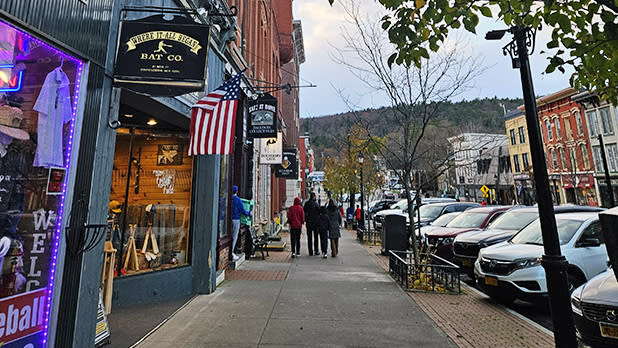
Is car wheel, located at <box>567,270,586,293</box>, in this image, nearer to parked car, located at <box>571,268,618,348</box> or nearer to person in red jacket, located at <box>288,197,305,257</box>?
parked car, located at <box>571,268,618,348</box>

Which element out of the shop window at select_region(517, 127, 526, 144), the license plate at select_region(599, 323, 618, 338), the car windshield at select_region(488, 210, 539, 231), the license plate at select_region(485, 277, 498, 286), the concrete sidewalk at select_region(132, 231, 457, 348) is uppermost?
the shop window at select_region(517, 127, 526, 144)

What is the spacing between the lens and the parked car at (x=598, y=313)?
149 inches

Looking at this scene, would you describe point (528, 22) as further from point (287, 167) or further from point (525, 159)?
point (525, 159)

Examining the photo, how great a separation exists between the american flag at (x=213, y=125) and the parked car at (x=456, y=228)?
681cm

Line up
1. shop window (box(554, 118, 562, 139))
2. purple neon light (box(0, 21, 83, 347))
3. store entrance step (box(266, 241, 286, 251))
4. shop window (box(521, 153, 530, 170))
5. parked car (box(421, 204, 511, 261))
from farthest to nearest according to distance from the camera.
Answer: shop window (box(521, 153, 530, 170)), shop window (box(554, 118, 562, 139)), store entrance step (box(266, 241, 286, 251)), parked car (box(421, 204, 511, 261)), purple neon light (box(0, 21, 83, 347))

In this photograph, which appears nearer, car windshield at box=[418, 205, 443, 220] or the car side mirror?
the car side mirror

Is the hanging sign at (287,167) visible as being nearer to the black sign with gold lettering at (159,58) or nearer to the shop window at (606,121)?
the black sign with gold lettering at (159,58)

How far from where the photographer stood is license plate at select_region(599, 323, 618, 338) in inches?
146

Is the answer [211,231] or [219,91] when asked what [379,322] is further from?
[219,91]

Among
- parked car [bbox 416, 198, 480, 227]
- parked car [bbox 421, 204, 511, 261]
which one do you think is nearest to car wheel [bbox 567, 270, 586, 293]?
parked car [bbox 421, 204, 511, 261]

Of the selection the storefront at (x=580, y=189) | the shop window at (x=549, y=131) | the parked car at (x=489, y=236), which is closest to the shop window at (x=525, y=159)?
the shop window at (x=549, y=131)

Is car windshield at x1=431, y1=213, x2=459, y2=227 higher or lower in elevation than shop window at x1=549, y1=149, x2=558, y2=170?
lower

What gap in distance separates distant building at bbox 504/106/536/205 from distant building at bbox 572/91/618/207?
22.5ft

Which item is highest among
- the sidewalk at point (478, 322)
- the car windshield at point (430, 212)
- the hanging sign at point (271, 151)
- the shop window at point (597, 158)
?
the shop window at point (597, 158)
